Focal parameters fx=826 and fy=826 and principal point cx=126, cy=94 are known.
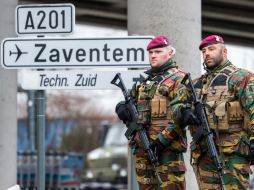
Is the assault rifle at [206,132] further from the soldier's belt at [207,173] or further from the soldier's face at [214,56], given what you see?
the soldier's face at [214,56]

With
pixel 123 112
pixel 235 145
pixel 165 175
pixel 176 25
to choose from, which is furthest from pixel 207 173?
pixel 176 25

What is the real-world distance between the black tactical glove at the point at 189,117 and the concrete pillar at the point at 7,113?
474 centimetres

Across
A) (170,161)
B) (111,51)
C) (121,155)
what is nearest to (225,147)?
(170,161)

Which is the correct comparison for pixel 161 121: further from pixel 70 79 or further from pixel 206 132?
pixel 70 79

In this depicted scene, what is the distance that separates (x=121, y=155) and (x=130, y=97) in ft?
53.7

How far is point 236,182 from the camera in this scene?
682 centimetres

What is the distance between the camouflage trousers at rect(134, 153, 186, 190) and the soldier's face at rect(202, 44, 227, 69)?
0.92 metres

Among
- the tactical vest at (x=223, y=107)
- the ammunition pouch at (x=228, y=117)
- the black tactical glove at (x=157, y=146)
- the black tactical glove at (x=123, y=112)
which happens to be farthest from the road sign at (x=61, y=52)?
the ammunition pouch at (x=228, y=117)

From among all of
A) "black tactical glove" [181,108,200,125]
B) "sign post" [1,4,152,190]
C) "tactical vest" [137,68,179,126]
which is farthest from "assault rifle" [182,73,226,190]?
"sign post" [1,4,152,190]

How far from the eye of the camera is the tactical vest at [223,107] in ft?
22.4

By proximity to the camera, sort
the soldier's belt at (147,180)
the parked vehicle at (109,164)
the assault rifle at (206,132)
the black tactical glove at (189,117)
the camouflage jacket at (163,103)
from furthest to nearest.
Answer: the parked vehicle at (109,164) < the soldier's belt at (147,180) < the camouflage jacket at (163,103) < the black tactical glove at (189,117) < the assault rifle at (206,132)

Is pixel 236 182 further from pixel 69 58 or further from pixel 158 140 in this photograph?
pixel 69 58

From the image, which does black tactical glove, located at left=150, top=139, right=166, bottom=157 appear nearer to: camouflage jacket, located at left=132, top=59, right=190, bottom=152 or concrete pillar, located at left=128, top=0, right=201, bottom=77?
camouflage jacket, located at left=132, top=59, right=190, bottom=152

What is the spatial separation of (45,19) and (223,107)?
2207mm
